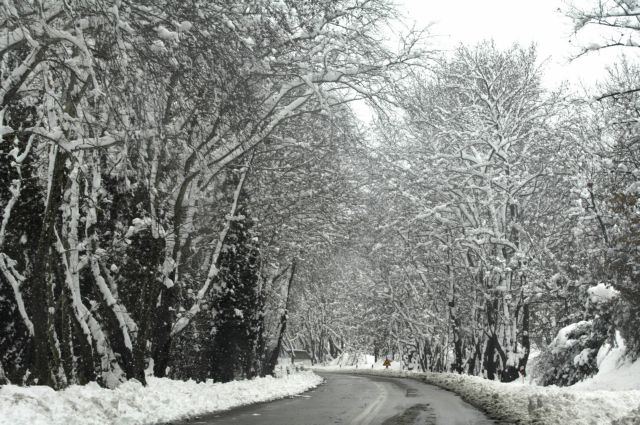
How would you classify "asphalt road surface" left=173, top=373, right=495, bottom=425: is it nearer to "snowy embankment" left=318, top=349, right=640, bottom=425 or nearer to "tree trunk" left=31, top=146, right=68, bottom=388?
"snowy embankment" left=318, top=349, right=640, bottom=425

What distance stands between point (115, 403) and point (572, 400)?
7.86 metres

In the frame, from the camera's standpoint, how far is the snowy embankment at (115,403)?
832 cm

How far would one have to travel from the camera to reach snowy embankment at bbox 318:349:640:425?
10.3 meters

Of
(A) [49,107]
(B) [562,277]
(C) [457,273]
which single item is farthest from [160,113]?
(C) [457,273]

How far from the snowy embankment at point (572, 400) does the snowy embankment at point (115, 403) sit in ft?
20.8

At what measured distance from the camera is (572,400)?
450 inches

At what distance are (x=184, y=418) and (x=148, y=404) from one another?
70 cm

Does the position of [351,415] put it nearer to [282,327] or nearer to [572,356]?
[572,356]

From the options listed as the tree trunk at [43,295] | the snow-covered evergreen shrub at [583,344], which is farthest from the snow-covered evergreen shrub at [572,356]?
the tree trunk at [43,295]

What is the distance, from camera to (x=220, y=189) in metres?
20.0

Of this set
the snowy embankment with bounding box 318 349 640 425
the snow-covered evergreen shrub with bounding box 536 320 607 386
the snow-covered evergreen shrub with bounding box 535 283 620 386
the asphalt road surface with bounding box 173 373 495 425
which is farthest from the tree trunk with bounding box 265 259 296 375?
the asphalt road surface with bounding box 173 373 495 425

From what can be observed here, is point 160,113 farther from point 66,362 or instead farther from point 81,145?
point 66,362

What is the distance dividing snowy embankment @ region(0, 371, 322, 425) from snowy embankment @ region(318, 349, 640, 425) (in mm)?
6344

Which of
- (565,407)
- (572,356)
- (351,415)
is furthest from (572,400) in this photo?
(572,356)
